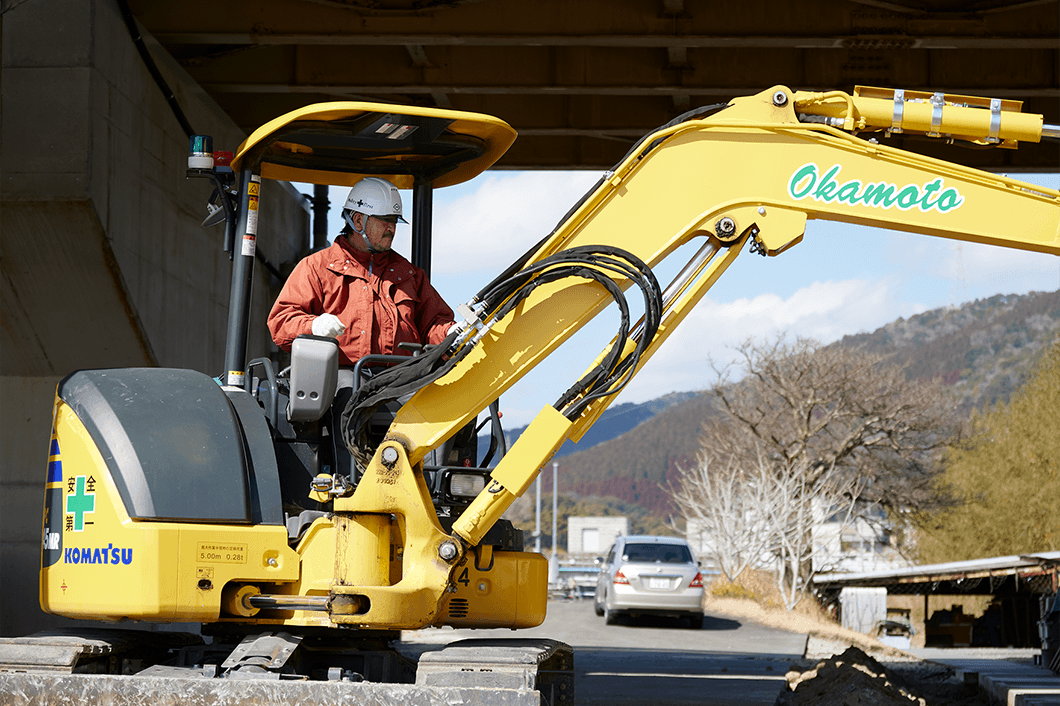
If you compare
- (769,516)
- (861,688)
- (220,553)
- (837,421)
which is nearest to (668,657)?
(861,688)

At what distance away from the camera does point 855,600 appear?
106 ft

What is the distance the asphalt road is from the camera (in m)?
11.5

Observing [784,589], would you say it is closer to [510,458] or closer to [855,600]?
[855,600]

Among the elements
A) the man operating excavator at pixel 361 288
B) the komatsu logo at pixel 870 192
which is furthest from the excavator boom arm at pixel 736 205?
the man operating excavator at pixel 361 288

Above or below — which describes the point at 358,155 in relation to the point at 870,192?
above

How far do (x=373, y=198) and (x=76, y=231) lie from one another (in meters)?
4.88

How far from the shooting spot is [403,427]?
227 inches

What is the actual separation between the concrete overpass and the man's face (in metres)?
4.46

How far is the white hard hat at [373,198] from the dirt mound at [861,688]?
5419 millimetres

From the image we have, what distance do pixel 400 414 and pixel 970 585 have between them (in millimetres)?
27310

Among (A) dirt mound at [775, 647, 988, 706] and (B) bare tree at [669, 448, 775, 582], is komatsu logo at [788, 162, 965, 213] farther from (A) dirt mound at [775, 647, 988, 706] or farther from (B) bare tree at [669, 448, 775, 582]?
(B) bare tree at [669, 448, 775, 582]

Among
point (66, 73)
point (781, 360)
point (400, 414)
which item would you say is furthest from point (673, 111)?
point (781, 360)

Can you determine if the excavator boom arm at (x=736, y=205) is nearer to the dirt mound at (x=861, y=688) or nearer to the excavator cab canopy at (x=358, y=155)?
the excavator cab canopy at (x=358, y=155)

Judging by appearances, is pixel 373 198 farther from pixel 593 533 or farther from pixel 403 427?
pixel 593 533
